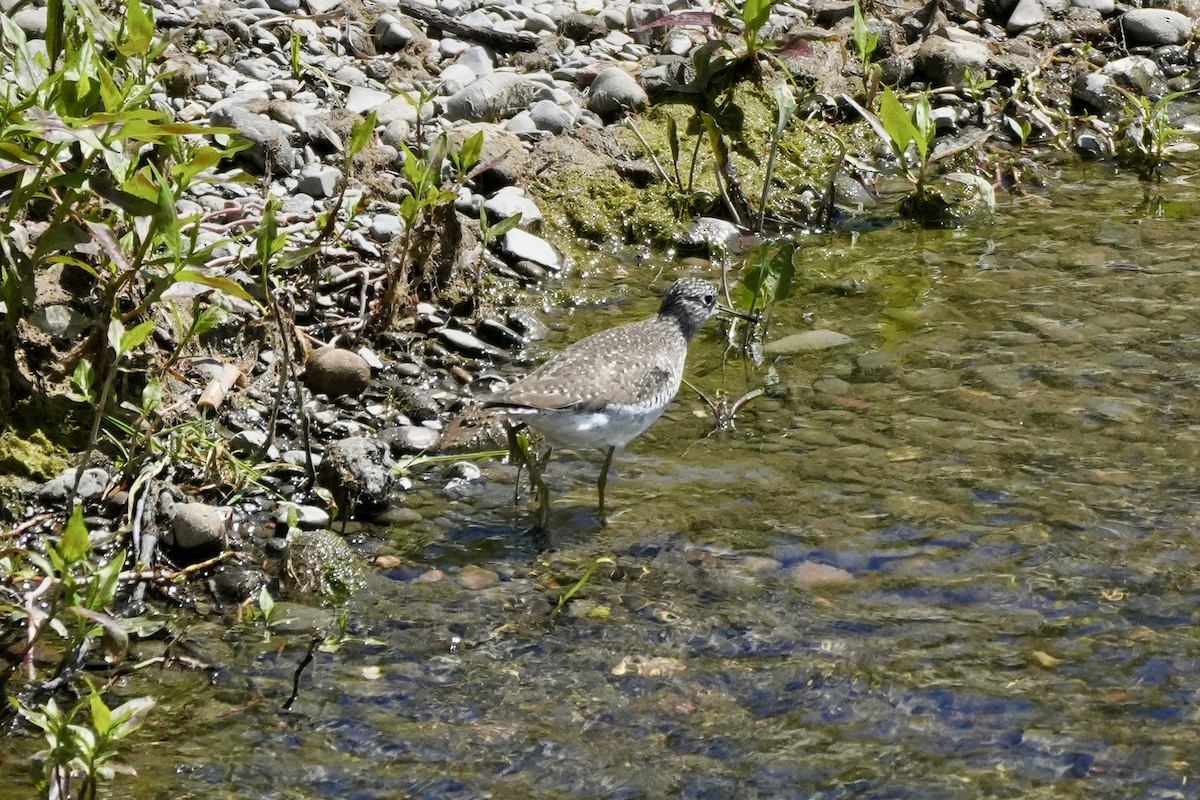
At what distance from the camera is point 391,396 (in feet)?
26.0

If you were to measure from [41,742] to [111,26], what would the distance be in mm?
3061

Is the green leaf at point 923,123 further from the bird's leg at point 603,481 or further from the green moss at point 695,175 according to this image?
the bird's leg at point 603,481

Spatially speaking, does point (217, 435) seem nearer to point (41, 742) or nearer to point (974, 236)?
point (41, 742)

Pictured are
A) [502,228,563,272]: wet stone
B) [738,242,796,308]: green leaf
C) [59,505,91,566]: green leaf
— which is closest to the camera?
[59,505,91,566]: green leaf

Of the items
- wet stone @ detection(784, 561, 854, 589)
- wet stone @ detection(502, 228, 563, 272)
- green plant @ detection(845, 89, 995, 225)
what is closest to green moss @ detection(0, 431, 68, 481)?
wet stone @ detection(784, 561, 854, 589)

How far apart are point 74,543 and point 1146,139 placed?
31.9ft

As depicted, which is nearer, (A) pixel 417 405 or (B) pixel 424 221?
(A) pixel 417 405


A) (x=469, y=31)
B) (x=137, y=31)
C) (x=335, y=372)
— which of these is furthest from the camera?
(x=469, y=31)

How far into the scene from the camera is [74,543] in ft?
15.2

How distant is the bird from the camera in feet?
22.1

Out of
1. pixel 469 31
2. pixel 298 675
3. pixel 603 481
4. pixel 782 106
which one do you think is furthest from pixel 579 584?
pixel 469 31

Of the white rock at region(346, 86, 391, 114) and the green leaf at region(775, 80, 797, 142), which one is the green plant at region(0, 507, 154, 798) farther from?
the green leaf at region(775, 80, 797, 142)

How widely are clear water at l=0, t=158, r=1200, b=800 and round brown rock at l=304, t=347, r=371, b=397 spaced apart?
2.90 feet

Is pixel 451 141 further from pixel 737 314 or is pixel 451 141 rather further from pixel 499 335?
pixel 737 314
